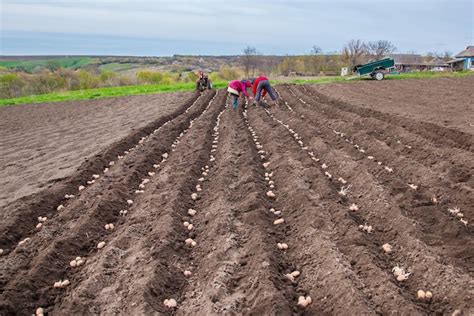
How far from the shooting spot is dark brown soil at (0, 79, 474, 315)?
13.0 ft

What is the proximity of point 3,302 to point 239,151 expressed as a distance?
5933 mm

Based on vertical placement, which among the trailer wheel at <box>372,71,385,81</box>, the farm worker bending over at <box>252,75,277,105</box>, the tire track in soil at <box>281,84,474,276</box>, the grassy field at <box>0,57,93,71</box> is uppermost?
the grassy field at <box>0,57,93,71</box>

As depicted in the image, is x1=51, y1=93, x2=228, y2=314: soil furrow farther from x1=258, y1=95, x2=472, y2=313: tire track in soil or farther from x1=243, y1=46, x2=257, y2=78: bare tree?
x1=243, y1=46, x2=257, y2=78: bare tree

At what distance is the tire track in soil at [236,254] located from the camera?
152 inches

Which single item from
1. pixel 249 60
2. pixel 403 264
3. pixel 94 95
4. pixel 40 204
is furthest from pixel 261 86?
pixel 249 60

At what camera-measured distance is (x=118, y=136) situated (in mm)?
12617

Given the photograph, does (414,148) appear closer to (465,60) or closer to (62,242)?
(62,242)

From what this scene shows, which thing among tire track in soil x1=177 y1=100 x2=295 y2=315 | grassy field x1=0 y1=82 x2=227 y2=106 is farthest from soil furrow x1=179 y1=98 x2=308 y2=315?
grassy field x1=0 y1=82 x2=227 y2=106

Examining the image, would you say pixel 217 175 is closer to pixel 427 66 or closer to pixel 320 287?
pixel 320 287

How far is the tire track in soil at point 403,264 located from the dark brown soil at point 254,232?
2cm

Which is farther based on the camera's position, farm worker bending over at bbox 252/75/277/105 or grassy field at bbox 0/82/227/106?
grassy field at bbox 0/82/227/106

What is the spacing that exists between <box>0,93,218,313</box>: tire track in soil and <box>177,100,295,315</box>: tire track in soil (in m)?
1.42

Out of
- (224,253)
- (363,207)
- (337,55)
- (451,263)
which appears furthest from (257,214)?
(337,55)

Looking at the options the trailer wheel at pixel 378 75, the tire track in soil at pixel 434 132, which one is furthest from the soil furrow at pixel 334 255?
the trailer wheel at pixel 378 75
